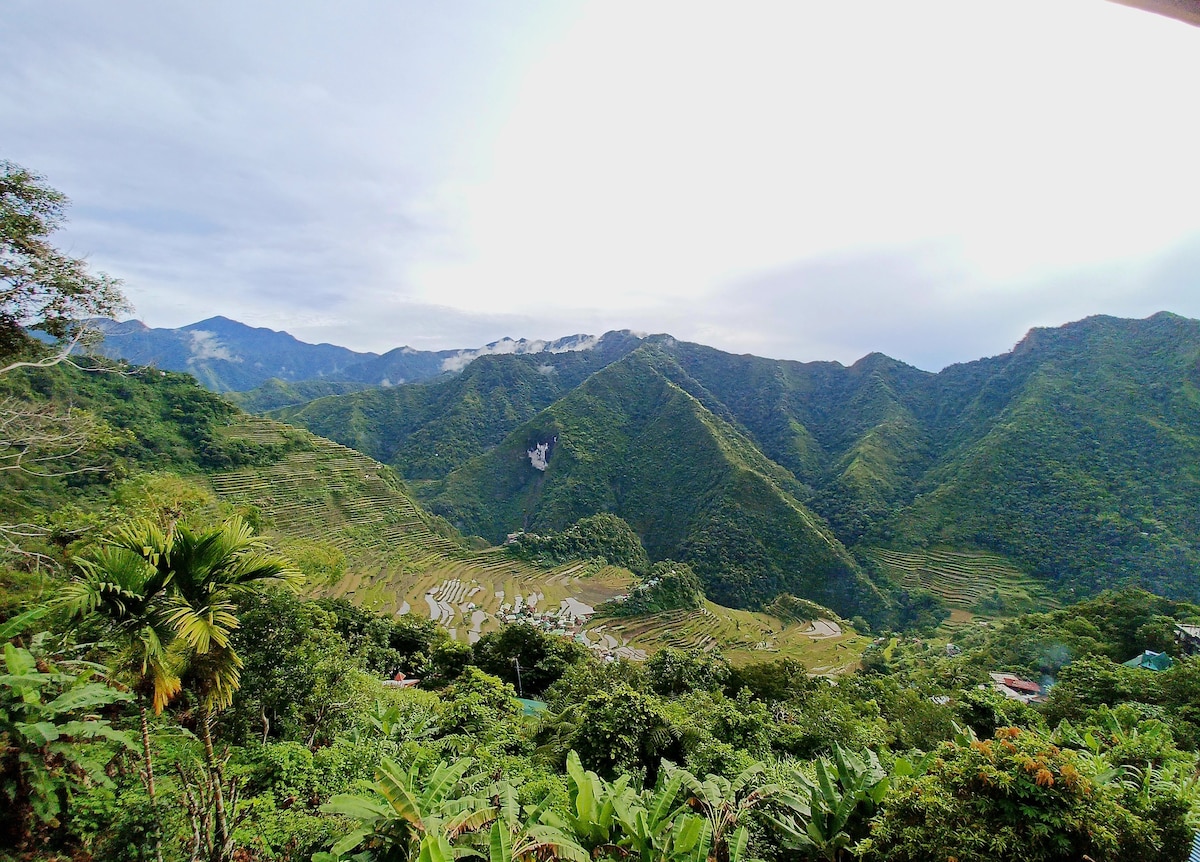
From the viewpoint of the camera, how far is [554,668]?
811 inches

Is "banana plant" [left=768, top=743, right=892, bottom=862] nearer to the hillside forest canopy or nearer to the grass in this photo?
the hillside forest canopy

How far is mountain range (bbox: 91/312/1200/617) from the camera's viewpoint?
2116 inches

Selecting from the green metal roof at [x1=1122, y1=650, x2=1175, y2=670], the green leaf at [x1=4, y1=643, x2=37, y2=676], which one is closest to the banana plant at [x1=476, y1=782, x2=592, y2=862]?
the green leaf at [x1=4, y1=643, x2=37, y2=676]

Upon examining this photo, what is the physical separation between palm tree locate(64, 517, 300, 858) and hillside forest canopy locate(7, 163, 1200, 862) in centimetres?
2

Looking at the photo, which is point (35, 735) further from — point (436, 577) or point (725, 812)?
point (436, 577)

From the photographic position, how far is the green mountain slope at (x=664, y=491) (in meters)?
58.8

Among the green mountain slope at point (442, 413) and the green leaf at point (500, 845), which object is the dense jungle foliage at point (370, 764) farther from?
the green mountain slope at point (442, 413)

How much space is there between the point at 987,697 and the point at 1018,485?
6929cm

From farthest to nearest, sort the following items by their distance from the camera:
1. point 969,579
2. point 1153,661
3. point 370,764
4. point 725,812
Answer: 1. point 969,579
2. point 1153,661
3. point 370,764
4. point 725,812

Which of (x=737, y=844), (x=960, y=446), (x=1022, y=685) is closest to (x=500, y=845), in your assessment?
(x=737, y=844)

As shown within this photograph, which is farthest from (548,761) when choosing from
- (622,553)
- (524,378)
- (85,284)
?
(524,378)

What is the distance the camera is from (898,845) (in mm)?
3320

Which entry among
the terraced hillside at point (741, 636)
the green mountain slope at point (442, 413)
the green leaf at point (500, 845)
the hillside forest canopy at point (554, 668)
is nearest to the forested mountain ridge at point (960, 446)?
the green mountain slope at point (442, 413)

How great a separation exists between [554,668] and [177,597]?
64.5 feet
